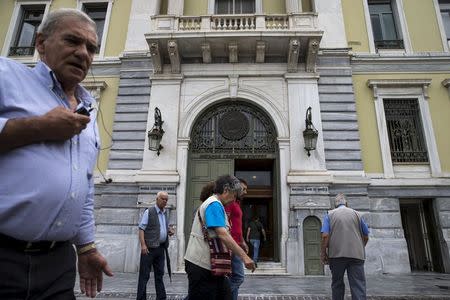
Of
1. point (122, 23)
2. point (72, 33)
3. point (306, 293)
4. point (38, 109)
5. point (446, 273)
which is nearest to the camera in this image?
point (38, 109)

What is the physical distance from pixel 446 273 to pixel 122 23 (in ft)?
48.3

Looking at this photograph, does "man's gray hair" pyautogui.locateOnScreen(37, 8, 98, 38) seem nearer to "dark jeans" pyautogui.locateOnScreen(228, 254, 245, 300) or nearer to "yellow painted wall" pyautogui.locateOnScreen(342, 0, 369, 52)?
"dark jeans" pyautogui.locateOnScreen(228, 254, 245, 300)

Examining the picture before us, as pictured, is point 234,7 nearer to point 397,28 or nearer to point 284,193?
point 397,28

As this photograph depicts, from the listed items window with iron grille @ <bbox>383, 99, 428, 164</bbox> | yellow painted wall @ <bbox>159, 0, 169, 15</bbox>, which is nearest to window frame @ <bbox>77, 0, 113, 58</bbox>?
yellow painted wall @ <bbox>159, 0, 169, 15</bbox>

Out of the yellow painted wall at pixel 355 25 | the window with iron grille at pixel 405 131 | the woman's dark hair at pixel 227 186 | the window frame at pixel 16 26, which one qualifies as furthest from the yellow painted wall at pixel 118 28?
the woman's dark hair at pixel 227 186

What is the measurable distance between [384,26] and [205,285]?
13.2 metres

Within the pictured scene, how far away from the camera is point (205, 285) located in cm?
335

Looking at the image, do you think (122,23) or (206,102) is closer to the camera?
(206,102)

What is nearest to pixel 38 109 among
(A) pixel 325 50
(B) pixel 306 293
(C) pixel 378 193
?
(B) pixel 306 293

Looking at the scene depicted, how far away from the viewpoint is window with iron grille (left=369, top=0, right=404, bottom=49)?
12.6m

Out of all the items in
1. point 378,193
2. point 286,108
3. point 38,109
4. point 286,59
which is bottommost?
point 38,109

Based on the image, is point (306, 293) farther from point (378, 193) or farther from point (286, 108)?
point (286, 108)

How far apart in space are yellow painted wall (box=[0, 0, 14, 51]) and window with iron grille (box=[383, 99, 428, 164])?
15.3 meters

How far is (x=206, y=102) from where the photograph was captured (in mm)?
11703
